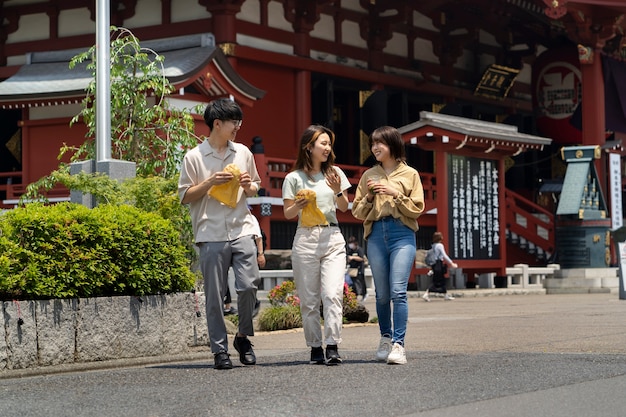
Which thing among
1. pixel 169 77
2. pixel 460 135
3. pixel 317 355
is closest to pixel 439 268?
pixel 460 135

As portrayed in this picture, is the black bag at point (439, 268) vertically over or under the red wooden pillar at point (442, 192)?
under

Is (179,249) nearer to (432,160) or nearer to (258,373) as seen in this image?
(258,373)

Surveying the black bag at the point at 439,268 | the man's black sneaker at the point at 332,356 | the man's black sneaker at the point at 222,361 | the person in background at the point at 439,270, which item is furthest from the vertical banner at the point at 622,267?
the man's black sneaker at the point at 222,361

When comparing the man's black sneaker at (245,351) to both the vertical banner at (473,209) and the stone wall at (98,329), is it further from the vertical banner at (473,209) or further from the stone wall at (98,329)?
the vertical banner at (473,209)

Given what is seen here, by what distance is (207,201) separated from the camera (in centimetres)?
820

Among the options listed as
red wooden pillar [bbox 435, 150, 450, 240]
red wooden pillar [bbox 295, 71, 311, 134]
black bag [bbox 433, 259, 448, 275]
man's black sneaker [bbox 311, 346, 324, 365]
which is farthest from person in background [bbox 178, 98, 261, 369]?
red wooden pillar [bbox 295, 71, 311, 134]

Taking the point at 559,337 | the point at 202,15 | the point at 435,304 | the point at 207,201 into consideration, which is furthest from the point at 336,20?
the point at 207,201

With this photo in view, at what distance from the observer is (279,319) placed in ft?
43.5

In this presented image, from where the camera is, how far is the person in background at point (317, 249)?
8.17 m

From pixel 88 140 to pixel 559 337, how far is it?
6345mm

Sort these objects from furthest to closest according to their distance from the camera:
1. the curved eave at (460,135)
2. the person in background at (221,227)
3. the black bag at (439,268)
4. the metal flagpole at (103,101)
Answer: the curved eave at (460,135), the black bag at (439,268), the metal flagpole at (103,101), the person in background at (221,227)

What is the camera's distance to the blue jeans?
326 inches

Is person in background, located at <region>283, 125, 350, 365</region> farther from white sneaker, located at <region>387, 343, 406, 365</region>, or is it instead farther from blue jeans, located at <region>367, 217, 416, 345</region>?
white sneaker, located at <region>387, 343, 406, 365</region>

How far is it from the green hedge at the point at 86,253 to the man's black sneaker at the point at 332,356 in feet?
5.14
